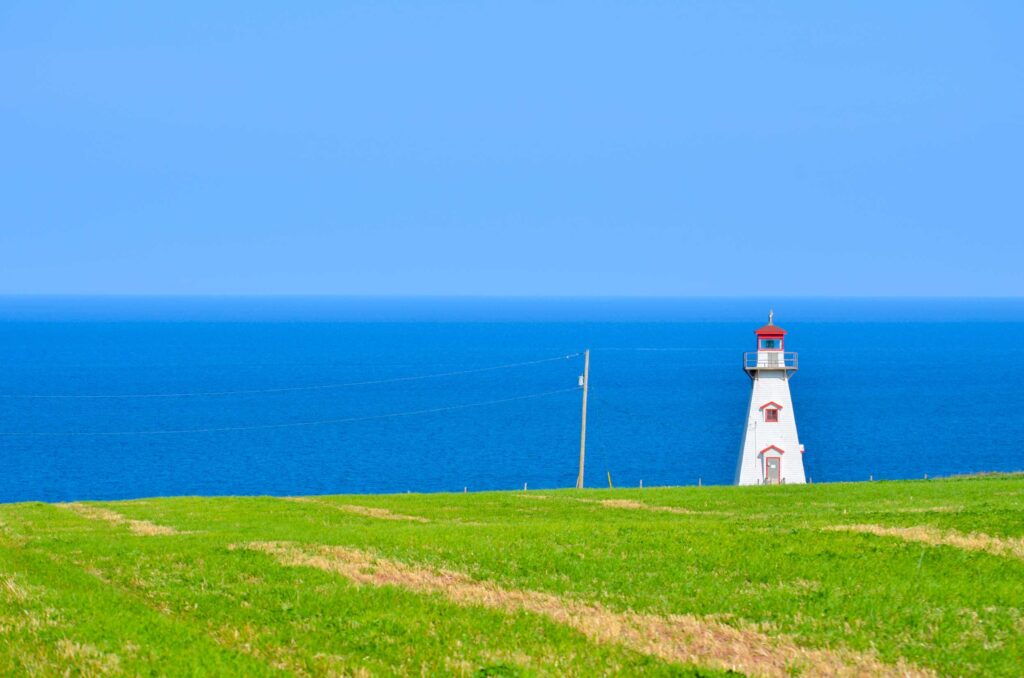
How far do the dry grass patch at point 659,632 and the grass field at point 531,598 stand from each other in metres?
0.05

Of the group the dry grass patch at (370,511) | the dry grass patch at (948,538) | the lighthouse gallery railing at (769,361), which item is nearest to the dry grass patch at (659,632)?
the dry grass patch at (948,538)

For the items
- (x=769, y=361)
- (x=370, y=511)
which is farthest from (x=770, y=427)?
(x=370, y=511)

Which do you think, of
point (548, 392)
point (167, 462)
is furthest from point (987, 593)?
point (548, 392)

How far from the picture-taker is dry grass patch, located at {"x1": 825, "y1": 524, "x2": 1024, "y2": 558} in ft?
81.4

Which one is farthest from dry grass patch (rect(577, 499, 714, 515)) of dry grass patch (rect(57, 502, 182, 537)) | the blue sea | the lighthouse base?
the blue sea

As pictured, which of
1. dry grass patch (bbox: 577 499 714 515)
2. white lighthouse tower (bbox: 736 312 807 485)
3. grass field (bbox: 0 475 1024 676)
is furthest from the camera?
white lighthouse tower (bbox: 736 312 807 485)

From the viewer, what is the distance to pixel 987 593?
2102 centimetres

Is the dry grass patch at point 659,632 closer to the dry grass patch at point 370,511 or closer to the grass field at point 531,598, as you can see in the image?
the grass field at point 531,598

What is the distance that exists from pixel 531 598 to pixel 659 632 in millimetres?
3091

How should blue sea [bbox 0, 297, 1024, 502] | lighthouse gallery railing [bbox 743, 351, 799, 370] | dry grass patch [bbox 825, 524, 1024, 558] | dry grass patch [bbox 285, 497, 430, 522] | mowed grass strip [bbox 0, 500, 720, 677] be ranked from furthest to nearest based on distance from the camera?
1. blue sea [bbox 0, 297, 1024, 502]
2. lighthouse gallery railing [bbox 743, 351, 799, 370]
3. dry grass patch [bbox 285, 497, 430, 522]
4. dry grass patch [bbox 825, 524, 1024, 558]
5. mowed grass strip [bbox 0, 500, 720, 677]

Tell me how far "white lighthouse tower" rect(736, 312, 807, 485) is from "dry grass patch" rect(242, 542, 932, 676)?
44177 millimetres

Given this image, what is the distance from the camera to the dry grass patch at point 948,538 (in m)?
24.8

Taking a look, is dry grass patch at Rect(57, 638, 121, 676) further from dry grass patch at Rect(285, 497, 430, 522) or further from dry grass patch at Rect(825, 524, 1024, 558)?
dry grass patch at Rect(285, 497, 430, 522)

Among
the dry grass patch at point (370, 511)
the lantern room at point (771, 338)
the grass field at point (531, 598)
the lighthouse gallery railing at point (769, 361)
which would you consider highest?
the lantern room at point (771, 338)
